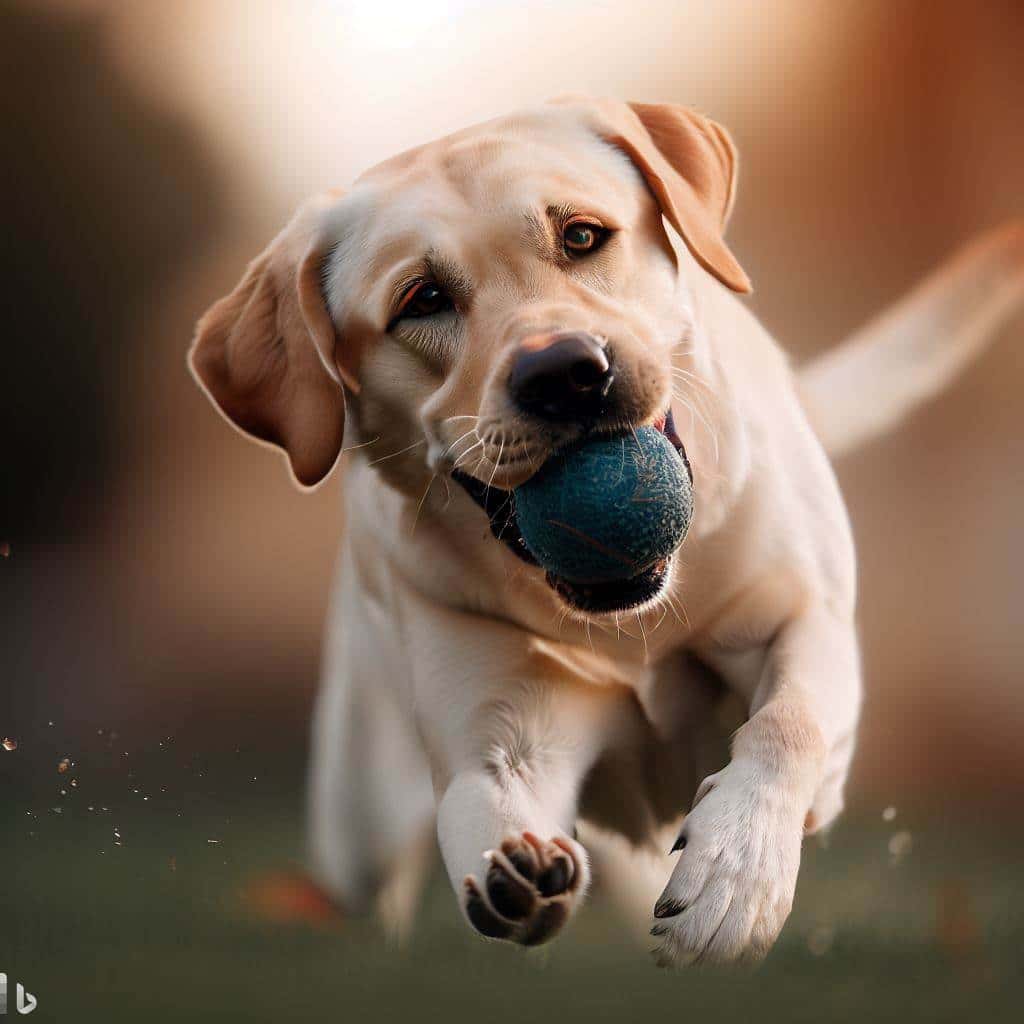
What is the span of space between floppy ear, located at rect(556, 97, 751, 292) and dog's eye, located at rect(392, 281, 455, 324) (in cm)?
40

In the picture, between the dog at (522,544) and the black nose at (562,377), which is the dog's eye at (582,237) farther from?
the black nose at (562,377)

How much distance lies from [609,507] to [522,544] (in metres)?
0.33

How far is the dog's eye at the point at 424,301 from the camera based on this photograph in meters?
2.01

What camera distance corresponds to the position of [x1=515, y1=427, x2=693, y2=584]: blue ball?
179 cm

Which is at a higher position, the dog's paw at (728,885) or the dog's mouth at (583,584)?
the dog's mouth at (583,584)

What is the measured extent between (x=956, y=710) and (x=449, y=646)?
45.9 inches

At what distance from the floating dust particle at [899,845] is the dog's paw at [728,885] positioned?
84cm

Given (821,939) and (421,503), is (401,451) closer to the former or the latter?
(421,503)

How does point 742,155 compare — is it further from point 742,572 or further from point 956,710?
point 956,710

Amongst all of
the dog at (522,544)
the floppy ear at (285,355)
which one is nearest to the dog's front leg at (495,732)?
the dog at (522,544)

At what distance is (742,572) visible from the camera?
87.0 inches

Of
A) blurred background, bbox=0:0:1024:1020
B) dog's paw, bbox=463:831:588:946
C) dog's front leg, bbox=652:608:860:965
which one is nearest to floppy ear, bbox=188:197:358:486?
blurred background, bbox=0:0:1024:1020

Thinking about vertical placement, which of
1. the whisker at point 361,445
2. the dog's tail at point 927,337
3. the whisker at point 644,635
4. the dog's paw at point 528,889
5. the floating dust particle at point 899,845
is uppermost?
the whisker at point 361,445

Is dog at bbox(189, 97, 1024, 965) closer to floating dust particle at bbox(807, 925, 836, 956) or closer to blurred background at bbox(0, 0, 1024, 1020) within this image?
blurred background at bbox(0, 0, 1024, 1020)
